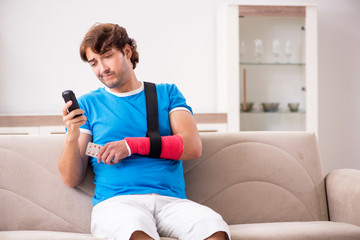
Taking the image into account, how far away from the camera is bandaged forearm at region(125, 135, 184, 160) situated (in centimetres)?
170

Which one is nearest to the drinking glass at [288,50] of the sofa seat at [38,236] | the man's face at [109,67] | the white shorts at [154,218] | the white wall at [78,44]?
the white wall at [78,44]

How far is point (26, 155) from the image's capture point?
1.92m

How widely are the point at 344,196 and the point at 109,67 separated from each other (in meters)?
1.11

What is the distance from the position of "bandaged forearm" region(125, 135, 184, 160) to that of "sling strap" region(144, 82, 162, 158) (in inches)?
0.7

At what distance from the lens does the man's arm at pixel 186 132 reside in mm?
1792

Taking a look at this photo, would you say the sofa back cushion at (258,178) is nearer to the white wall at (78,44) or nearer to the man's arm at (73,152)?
the man's arm at (73,152)

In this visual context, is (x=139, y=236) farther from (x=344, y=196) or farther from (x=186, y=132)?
(x=344, y=196)

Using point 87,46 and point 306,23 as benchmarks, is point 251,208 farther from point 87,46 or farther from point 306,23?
point 306,23

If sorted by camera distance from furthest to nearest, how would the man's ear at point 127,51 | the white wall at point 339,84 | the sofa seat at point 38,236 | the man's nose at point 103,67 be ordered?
1. the white wall at point 339,84
2. the man's ear at point 127,51
3. the man's nose at point 103,67
4. the sofa seat at point 38,236

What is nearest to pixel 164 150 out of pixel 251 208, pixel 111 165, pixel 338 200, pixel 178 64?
pixel 111 165

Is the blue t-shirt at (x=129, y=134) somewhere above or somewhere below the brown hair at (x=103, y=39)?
below

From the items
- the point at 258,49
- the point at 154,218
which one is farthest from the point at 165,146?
the point at 258,49

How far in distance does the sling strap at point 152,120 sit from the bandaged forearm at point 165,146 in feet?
0.06

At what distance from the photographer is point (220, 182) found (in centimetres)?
201
